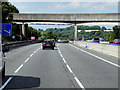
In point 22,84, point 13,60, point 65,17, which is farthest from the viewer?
point 65,17

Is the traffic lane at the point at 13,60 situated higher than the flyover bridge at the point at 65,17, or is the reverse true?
the flyover bridge at the point at 65,17

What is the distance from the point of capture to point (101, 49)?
24844mm

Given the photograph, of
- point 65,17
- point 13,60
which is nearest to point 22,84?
point 13,60

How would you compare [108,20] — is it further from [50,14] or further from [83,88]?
[83,88]

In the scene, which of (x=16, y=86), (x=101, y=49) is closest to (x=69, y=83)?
(x=16, y=86)

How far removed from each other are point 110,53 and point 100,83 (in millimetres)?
13328

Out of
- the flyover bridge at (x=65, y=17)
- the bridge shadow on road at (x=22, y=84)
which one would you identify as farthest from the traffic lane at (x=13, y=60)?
the flyover bridge at (x=65, y=17)

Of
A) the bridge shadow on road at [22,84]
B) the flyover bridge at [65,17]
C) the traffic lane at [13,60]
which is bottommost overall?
the traffic lane at [13,60]

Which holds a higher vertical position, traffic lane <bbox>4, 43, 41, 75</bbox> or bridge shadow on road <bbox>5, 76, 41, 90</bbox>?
bridge shadow on road <bbox>5, 76, 41, 90</bbox>

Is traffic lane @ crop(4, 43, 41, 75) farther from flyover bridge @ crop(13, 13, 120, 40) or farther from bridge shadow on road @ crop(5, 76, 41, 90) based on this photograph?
flyover bridge @ crop(13, 13, 120, 40)

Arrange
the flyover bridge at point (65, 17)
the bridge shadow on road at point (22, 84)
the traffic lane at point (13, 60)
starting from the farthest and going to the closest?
the flyover bridge at point (65, 17)
the traffic lane at point (13, 60)
the bridge shadow on road at point (22, 84)

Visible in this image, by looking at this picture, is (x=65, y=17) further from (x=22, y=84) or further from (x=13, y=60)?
(x=22, y=84)

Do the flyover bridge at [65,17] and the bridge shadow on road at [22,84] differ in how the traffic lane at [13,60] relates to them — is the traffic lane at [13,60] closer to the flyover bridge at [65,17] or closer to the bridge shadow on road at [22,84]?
the bridge shadow on road at [22,84]

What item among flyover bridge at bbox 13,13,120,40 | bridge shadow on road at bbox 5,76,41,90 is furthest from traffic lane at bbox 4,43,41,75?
flyover bridge at bbox 13,13,120,40
